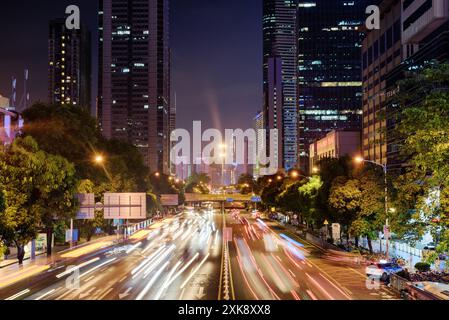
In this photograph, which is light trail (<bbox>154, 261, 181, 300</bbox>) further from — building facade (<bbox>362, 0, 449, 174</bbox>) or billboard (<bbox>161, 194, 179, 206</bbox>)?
billboard (<bbox>161, 194, 179, 206</bbox>)

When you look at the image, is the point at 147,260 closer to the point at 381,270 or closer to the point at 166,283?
the point at 166,283

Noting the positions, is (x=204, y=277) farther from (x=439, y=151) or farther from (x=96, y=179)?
(x=96, y=179)

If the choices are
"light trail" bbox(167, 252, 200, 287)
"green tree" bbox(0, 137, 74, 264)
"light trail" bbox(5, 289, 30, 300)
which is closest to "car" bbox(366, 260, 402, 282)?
"light trail" bbox(167, 252, 200, 287)

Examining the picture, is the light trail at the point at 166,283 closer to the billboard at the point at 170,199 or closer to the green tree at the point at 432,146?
the green tree at the point at 432,146

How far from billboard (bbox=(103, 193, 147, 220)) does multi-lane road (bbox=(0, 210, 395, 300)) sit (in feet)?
13.4

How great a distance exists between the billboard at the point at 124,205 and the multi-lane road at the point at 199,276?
409 cm

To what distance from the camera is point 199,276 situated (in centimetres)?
3628

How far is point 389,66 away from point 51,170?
10055 cm

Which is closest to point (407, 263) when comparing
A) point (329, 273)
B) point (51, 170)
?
point (329, 273)

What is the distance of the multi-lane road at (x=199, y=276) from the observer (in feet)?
96.4

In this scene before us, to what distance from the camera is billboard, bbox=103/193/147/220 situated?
166 ft

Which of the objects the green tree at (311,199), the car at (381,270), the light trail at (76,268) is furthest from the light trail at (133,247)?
the car at (381,270)

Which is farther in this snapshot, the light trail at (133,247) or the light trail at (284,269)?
the light trail at (133,247)

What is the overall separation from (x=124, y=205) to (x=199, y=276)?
675 inches
